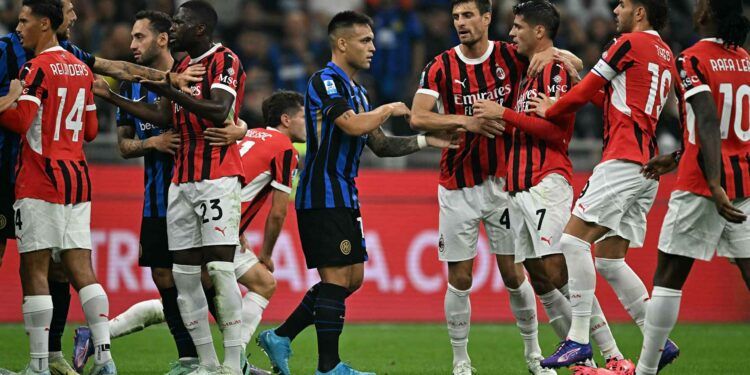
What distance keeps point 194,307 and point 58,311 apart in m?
1.62

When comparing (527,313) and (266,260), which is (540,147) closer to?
(527,313)

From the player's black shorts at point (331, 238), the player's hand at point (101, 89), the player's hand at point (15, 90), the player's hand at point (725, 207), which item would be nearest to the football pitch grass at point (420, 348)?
the player's black shorts at point (331, 238)

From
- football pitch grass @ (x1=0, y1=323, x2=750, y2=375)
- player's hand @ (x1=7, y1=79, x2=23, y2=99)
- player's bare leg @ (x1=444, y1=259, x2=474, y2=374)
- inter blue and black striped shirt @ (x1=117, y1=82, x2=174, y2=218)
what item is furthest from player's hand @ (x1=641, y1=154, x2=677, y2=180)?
player's hand @ (x1=7, y1=79, x2=23, y2=99)

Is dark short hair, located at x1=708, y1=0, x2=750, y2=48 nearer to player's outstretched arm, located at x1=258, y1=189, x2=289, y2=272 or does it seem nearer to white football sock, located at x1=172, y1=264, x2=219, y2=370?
player's outstretched arm, located at x1=258, y1=189, x2=289, y2=272

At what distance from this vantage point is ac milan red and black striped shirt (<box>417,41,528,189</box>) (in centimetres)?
830

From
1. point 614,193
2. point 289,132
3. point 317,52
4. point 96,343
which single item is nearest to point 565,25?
point 317,52

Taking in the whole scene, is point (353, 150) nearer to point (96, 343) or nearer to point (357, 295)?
point (96, 343)

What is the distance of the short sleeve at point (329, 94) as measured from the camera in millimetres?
7473

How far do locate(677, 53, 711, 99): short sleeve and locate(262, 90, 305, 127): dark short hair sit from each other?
382 cm

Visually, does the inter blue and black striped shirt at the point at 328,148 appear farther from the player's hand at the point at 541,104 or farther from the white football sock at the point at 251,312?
the white football sock at the point at 251,312

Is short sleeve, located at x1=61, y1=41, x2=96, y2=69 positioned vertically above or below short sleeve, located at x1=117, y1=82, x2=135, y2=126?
above

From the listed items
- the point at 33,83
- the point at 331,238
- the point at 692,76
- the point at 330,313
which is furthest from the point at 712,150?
the point at 33,83

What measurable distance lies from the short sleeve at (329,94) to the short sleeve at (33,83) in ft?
6.19

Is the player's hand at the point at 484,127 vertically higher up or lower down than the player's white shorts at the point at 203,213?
higher up
